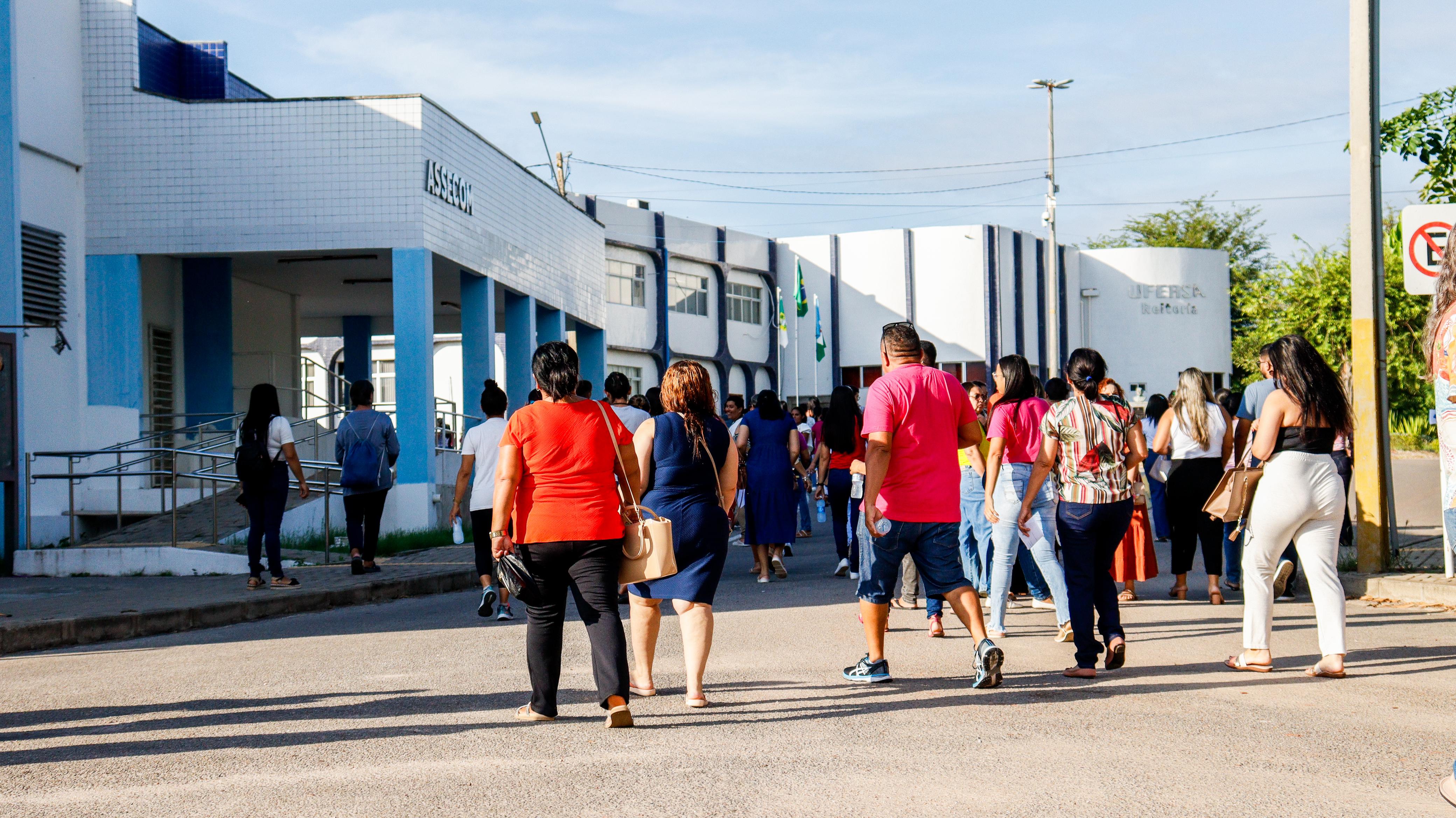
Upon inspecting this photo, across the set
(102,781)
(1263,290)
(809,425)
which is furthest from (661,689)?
(1263,290)

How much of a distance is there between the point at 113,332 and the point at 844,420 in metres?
11.5

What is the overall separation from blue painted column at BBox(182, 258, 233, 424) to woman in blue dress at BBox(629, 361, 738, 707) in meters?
16.1


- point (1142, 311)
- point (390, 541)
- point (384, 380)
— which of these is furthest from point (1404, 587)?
point (1142, 311)

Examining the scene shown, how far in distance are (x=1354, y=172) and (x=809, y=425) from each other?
11.5m

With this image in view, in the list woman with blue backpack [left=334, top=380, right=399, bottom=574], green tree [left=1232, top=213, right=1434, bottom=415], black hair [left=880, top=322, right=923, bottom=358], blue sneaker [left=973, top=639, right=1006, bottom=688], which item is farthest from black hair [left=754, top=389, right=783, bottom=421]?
green tree [left=1232, top=213, right=1434, bottom=415]

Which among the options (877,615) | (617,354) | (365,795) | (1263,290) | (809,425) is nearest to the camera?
(365,795)

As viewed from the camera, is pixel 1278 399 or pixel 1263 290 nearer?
pixel 1278 399

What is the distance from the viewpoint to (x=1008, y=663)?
7.84 metres

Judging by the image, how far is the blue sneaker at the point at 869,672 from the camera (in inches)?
282

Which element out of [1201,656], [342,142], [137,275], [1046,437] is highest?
[342,142]

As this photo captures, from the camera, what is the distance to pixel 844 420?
1137 cm

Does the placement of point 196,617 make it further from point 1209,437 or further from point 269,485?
point 1209,437

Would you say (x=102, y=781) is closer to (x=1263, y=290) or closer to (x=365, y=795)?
(x=365, y=795)

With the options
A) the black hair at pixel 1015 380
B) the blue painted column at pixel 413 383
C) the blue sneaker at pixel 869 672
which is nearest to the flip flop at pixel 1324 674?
the blue sneaker at pixel 869 672
